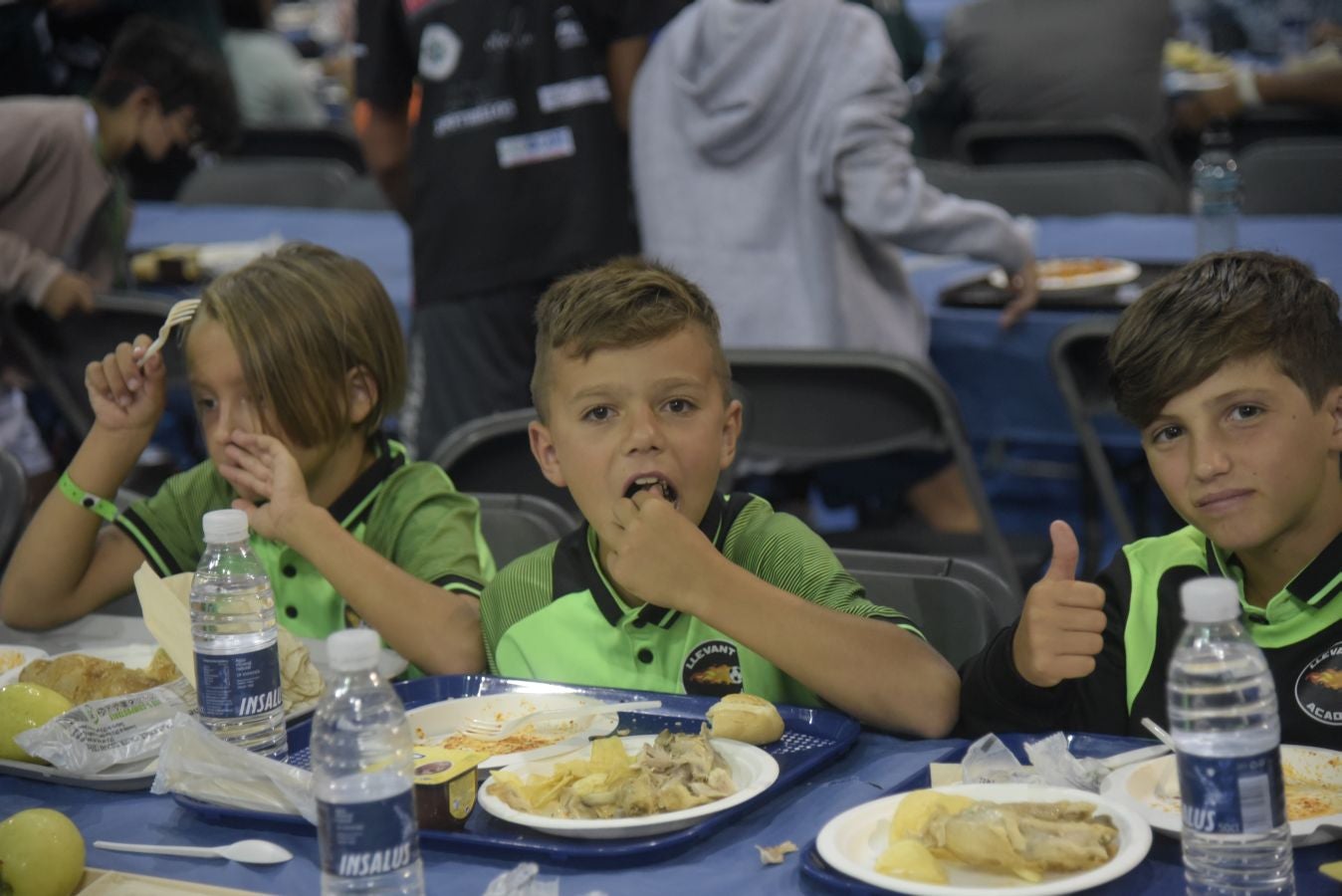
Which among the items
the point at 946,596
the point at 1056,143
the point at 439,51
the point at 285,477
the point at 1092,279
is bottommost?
the point at 1056,143

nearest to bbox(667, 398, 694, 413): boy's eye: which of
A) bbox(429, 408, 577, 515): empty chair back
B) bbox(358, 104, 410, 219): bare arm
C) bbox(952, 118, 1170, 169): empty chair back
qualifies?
bbox(429, 408, 577, 515): empty chair back

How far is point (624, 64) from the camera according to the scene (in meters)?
3.80

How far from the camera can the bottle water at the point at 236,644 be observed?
68.3 inches

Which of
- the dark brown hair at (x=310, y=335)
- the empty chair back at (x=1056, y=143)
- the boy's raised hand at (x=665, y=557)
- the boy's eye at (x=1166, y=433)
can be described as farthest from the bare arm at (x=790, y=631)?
the empty chair back at (x=1056, y=143)

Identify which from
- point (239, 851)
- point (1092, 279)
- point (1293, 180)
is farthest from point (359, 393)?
point (1293, 180)

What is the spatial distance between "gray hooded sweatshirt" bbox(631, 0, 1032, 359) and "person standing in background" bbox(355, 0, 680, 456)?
4.8 inches

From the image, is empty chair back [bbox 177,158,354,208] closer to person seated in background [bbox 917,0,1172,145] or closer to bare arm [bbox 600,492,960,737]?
person seated in background [bbox 917,0,1172,145]

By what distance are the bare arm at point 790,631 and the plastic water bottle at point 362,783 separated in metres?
0.43

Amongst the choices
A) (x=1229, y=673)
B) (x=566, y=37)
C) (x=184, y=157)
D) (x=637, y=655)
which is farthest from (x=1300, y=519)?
(x=184, y=157)

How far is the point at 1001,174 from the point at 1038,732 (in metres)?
3.95

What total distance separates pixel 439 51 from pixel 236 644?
7.62ft

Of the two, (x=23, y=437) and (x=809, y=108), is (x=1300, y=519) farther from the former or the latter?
(x=23, y=437)

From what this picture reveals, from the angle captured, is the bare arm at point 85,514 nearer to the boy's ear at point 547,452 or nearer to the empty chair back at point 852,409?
the boy's ear at point 547,452

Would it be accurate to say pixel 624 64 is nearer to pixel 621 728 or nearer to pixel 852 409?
pixel 852 409
